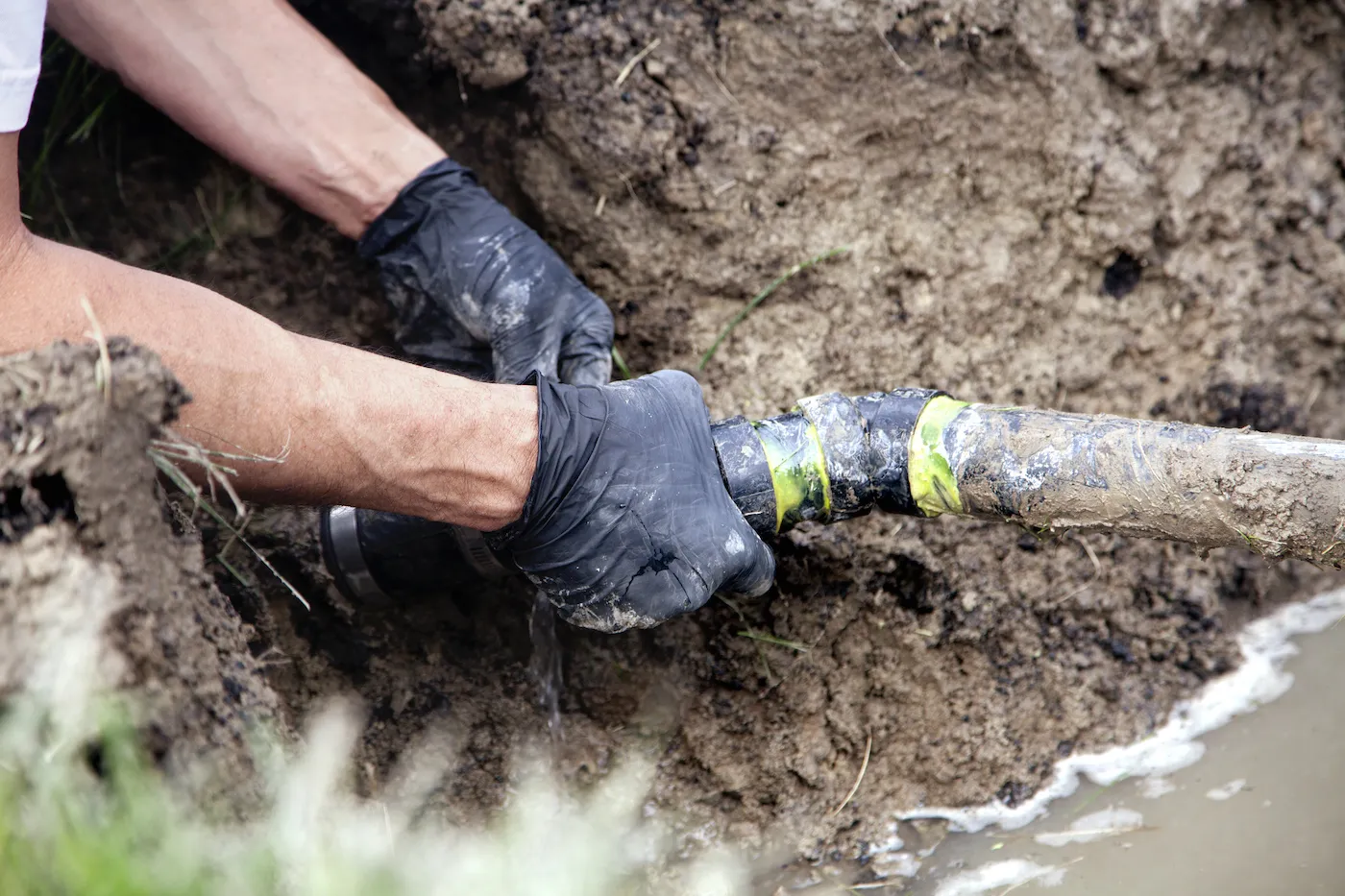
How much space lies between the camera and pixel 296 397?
1.32 metres

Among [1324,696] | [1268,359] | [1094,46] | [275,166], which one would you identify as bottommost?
[1324,696]

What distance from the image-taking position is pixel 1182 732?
6.15ft

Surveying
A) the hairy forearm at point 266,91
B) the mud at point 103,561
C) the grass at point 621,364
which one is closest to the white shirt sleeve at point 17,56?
the mud at point 103,561

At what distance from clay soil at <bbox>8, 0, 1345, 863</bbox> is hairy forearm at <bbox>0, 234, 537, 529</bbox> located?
511 mm

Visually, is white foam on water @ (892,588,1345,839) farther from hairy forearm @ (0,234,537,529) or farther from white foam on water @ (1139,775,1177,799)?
hairy forearm @ (0,234,537,529)

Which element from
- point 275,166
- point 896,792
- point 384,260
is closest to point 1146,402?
point 896,792

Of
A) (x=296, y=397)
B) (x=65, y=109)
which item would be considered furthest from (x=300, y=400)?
(x=65, y=109)

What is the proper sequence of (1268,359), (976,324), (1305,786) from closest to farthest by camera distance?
Result: 1. (1305,786)
2. (976,324)
3. (1268,359)

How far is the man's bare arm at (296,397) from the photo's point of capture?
122cm

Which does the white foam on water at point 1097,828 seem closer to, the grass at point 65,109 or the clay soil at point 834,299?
the clay soil at point 834,299

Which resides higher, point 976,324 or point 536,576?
point 976,324

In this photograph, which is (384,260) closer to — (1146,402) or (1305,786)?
(1146,402)

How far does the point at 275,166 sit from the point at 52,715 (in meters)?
1.24

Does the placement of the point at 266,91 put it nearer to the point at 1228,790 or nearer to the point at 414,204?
the point at 414,204
